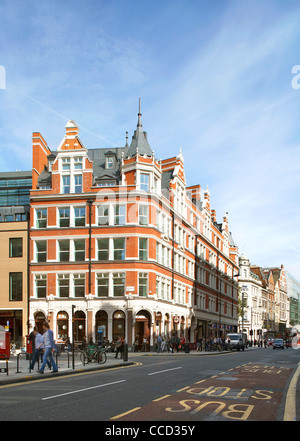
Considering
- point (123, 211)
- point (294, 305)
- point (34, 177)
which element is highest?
point (34, 177)

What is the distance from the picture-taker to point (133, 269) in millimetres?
49281

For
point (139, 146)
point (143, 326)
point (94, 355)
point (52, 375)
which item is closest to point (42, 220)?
point (139, 146)

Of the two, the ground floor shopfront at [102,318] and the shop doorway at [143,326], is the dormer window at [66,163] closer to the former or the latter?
the ground floor shopfront at [102,318]

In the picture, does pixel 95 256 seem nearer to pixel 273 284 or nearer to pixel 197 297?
pixel 197 297

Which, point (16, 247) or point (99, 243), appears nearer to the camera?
point (99, 243)

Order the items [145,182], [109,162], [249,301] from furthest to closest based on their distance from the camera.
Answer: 1. [249,301]
2. [109,162]
3. [145,182]

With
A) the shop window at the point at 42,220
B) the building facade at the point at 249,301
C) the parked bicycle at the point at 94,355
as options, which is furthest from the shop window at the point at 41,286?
the building facade at the point at 249,301

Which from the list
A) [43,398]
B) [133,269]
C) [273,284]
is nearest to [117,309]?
[133,269]

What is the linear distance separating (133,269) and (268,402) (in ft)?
122

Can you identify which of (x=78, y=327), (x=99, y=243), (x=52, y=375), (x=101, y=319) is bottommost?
(x=78, y=327)

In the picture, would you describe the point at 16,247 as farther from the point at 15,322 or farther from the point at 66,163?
the point at 66,163

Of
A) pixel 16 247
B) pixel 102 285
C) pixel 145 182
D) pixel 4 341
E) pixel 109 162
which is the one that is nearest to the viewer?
pixel 4 341

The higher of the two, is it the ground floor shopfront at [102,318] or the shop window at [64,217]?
the shop window at [64,217]

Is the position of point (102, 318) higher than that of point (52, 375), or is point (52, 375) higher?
point (52, 375)
